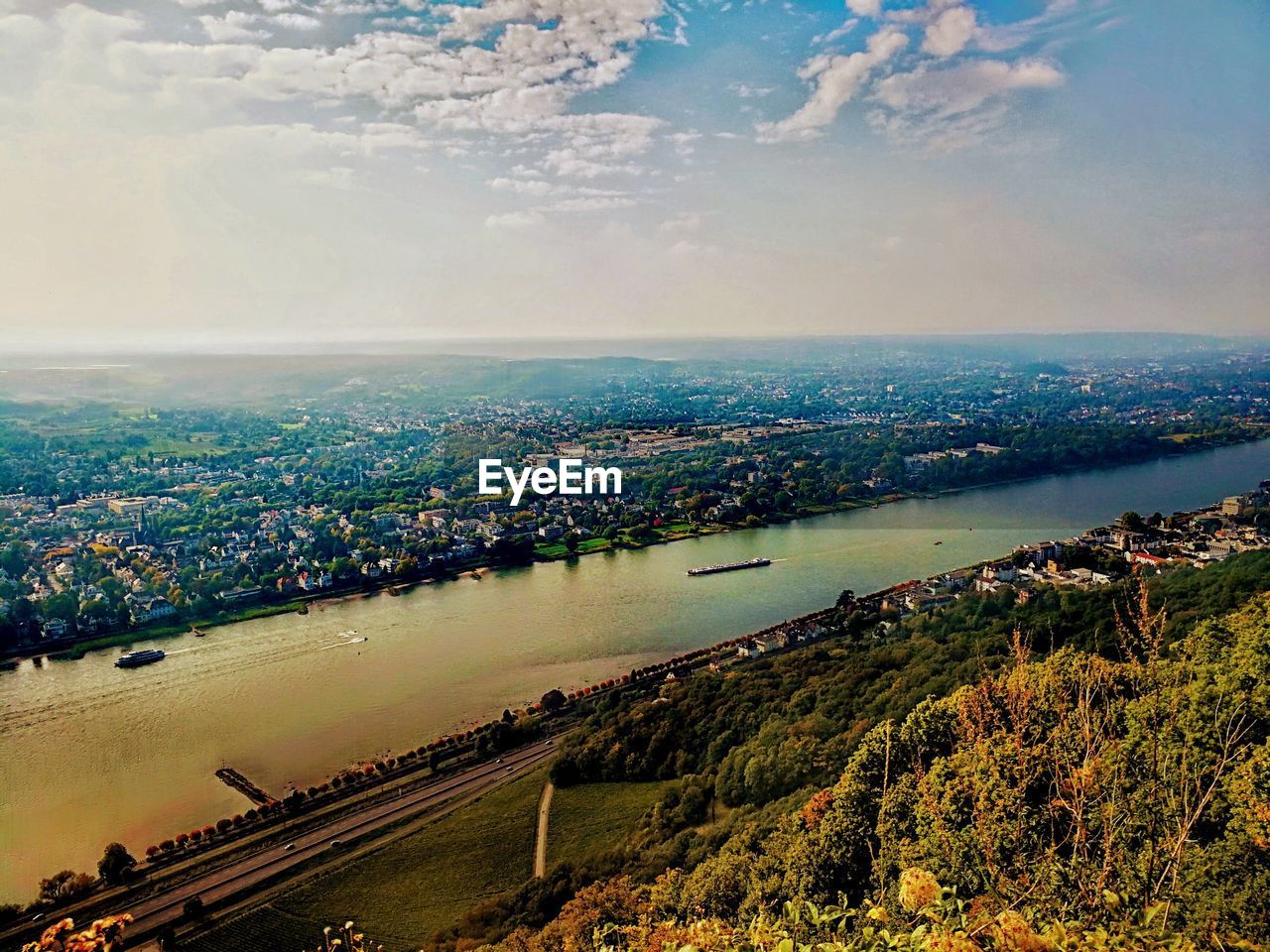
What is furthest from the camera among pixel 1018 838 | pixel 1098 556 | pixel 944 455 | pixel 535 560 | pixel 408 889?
pixel 944 455

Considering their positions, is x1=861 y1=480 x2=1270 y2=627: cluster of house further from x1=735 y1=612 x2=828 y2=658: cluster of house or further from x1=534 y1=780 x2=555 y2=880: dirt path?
x1=534 y1=780 x2=555 y2=880: dirt path

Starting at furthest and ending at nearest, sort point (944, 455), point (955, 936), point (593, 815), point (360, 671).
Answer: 1. point (944, 455)
2. point (360, 671)
3. point (593, 815)
4. point (955, 936)

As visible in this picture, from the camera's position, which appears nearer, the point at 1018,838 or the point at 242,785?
the point at 1018,838

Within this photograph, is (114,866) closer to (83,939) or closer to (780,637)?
(83,939)

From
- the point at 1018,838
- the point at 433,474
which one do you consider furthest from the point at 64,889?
the point at 433,474

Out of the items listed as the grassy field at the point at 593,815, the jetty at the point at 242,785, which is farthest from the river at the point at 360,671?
the grassy field at the point at 593,815

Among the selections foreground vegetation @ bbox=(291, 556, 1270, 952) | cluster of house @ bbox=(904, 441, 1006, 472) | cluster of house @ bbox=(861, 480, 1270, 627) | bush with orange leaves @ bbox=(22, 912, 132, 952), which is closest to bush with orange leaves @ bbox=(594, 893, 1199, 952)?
foreground vegetation @ bbox=(291, 556, 1270, 952)

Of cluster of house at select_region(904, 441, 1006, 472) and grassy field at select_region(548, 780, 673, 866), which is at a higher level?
cluster of house at select_region(904, 441, 1006, 472)
